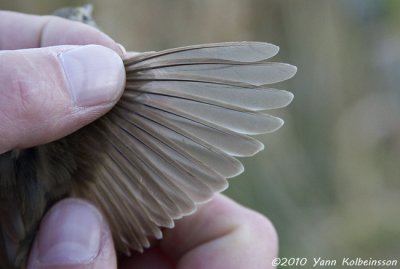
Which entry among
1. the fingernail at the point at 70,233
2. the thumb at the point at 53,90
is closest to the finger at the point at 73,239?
the fingernail at the point at 70,233

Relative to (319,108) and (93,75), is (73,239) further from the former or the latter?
(319,108)

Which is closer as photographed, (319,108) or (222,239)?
(222,239)

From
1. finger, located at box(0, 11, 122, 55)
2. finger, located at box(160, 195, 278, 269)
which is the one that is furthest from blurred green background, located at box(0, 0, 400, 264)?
finger, located at box(0, 11, 122, 55)

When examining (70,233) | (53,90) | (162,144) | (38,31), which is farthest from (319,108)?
(53,90)

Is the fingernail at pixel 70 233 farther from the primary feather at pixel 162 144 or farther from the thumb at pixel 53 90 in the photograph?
the thumb at pixel 53 90

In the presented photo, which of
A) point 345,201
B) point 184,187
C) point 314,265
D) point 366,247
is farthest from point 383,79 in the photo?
point 184,187

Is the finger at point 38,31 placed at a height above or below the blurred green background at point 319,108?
above

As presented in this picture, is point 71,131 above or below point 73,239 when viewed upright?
above

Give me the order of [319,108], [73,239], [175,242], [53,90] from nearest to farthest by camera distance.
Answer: [53,90], [73,239], [175,242], [319,108]
